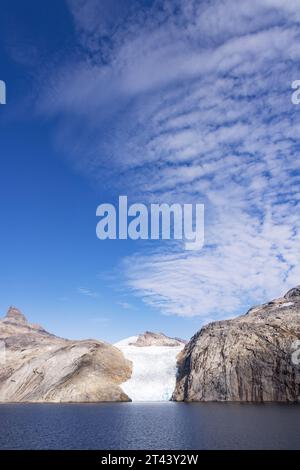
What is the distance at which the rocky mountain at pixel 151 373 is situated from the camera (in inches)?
5182

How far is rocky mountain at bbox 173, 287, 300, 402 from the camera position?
111 meters

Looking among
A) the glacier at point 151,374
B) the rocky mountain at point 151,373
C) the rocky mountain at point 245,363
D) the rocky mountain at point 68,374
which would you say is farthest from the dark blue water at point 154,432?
the rocky mountain at point 151,373

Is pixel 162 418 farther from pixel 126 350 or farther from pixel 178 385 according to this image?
pixel 126 350

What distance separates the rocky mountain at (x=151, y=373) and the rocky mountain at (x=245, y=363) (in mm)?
4181

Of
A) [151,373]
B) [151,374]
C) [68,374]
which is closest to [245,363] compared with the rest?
[151,374]

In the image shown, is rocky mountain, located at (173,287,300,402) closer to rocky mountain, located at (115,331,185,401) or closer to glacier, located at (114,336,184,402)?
glacier, located at (114,336,184,402)

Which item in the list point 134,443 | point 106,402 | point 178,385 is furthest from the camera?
point 178,385

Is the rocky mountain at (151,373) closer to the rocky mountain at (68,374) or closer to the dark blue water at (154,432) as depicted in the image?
the rocky mountain at (68,374)

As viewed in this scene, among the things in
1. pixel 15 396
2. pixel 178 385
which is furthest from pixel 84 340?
pixel 178 385

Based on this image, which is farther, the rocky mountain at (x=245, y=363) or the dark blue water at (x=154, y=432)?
the rocky mountain at (x=245, y=363)

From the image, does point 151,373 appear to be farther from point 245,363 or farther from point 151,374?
point 245,363

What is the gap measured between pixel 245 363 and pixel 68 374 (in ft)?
177
